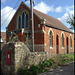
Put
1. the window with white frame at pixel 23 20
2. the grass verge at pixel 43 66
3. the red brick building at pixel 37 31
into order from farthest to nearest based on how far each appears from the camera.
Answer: the window with white frame at pixel 23 20, the red brick building at pixel 37 31, the grass verge at pixel 43 66

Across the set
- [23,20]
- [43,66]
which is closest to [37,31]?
[23,20]

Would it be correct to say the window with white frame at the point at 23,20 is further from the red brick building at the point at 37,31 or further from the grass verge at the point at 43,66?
the grass verge at the point at 43,66

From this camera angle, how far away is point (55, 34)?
2012 centimetres

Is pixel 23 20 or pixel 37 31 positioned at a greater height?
pixel 23 20

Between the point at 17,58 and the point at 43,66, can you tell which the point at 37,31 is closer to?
the point at 43,66

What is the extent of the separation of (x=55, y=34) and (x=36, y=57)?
10330 millimetres

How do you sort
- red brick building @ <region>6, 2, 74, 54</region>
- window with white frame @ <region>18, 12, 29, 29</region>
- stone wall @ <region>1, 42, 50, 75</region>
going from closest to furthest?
stone wall @ <region>1, 42, 50, 75</region>, red brick building @ <region>6, 2, 74, 54</region>, window with white frame @ <region>18, 12, 29, 29</region>

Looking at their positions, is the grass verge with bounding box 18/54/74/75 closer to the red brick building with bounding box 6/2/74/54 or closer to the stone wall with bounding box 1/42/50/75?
the stone wall with bounding box 1/42/50/75

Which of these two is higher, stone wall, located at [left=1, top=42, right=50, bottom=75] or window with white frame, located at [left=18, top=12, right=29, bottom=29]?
window with white frame, located at [left=18, top=12, right=29, bottom=29]

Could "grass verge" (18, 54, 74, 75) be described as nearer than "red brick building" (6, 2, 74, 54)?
Yes

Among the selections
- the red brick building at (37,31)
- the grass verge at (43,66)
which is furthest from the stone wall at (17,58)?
the red brick building at (37,31)

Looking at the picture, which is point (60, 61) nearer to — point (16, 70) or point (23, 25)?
point (16, 70)

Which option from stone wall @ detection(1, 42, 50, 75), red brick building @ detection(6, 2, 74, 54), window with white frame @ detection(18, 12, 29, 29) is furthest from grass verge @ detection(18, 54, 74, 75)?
window with white frame @ detection(18, 12, 29, 29)

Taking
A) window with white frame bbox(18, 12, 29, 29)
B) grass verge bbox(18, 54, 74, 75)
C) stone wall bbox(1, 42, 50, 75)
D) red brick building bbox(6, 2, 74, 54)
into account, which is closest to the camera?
grass verge bbox(18, 54, 74, 75)
